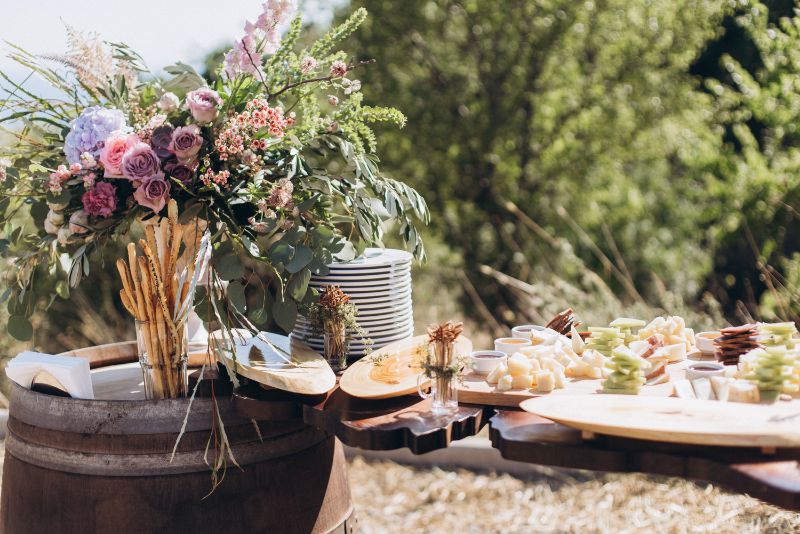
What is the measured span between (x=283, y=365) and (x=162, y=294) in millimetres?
347

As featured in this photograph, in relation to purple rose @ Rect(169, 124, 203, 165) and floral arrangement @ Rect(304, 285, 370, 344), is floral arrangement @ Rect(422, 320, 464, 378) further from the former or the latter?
purple rose @ Rect(169, 124, 203, 165)

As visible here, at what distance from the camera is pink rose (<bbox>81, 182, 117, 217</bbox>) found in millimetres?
1977

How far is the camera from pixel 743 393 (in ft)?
5.84

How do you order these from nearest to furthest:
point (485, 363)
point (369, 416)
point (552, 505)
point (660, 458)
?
point (660, 458) < point (369, 416) < point (485, 363) < point (552, 505)

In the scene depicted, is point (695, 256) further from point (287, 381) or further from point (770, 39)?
point (287, 381)

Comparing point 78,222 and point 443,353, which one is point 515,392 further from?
point 78,222

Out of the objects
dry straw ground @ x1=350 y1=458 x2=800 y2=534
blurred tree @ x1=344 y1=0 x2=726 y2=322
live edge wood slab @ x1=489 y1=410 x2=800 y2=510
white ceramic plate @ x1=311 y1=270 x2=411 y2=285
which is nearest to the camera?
live edge wood slab @ x1=489 y1=410 x2=800 y2=510

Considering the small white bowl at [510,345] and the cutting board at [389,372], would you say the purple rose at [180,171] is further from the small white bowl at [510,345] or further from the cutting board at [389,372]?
the small white bowl at [510,345]

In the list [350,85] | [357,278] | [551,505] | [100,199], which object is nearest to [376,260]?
[357,278]

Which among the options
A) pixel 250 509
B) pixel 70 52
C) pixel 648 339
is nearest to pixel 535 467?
pixel 648 339

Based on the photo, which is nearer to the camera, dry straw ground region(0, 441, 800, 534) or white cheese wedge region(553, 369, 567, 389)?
white cheese wedge region(553, 369, 567, 389)

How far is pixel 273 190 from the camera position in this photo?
197cm

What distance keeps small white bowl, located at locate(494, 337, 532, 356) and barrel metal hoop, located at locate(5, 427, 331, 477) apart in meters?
0.63

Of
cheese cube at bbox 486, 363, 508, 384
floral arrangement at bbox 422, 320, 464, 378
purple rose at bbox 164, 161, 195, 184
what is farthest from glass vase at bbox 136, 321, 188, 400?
cheese cube at bbox 486, 363, 508, 384
